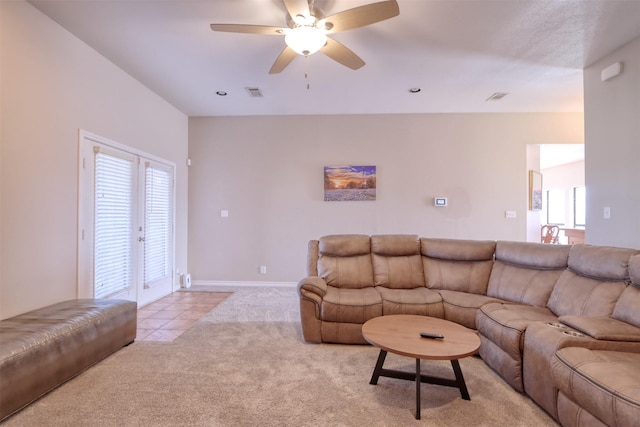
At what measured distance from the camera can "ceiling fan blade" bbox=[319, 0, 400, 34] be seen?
1.85 meters

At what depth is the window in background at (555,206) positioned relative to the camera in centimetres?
925

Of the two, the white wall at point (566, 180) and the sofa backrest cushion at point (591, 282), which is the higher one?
the white wall at point (566, 180)

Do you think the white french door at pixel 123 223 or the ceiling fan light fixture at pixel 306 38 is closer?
the ceiling fan light fixture at pixel 306 38

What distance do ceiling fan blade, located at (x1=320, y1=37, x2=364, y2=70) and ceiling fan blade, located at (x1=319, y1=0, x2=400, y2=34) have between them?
0.46 ft

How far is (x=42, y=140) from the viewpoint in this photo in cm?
250

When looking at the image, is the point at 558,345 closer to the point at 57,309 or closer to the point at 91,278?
the point at 57,309

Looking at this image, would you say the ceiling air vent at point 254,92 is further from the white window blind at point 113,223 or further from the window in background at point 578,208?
the window in background at point 578,208

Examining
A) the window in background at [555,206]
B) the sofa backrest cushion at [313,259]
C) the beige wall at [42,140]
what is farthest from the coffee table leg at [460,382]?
the window in background at [555,206]

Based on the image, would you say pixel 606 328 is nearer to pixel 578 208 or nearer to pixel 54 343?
pixel 54 343

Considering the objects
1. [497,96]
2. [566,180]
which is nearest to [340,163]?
[497,96]

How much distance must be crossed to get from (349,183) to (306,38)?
2946mm

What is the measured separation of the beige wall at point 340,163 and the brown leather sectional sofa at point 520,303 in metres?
1.55

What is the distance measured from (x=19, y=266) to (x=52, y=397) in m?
1.11

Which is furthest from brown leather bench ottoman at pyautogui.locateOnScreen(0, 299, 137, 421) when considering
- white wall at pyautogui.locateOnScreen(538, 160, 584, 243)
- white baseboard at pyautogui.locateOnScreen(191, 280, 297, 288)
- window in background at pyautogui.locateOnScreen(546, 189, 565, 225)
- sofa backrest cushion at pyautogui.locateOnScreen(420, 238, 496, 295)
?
window in background at pyautogui.locateOnScreen(546, 189, 565, 225)
